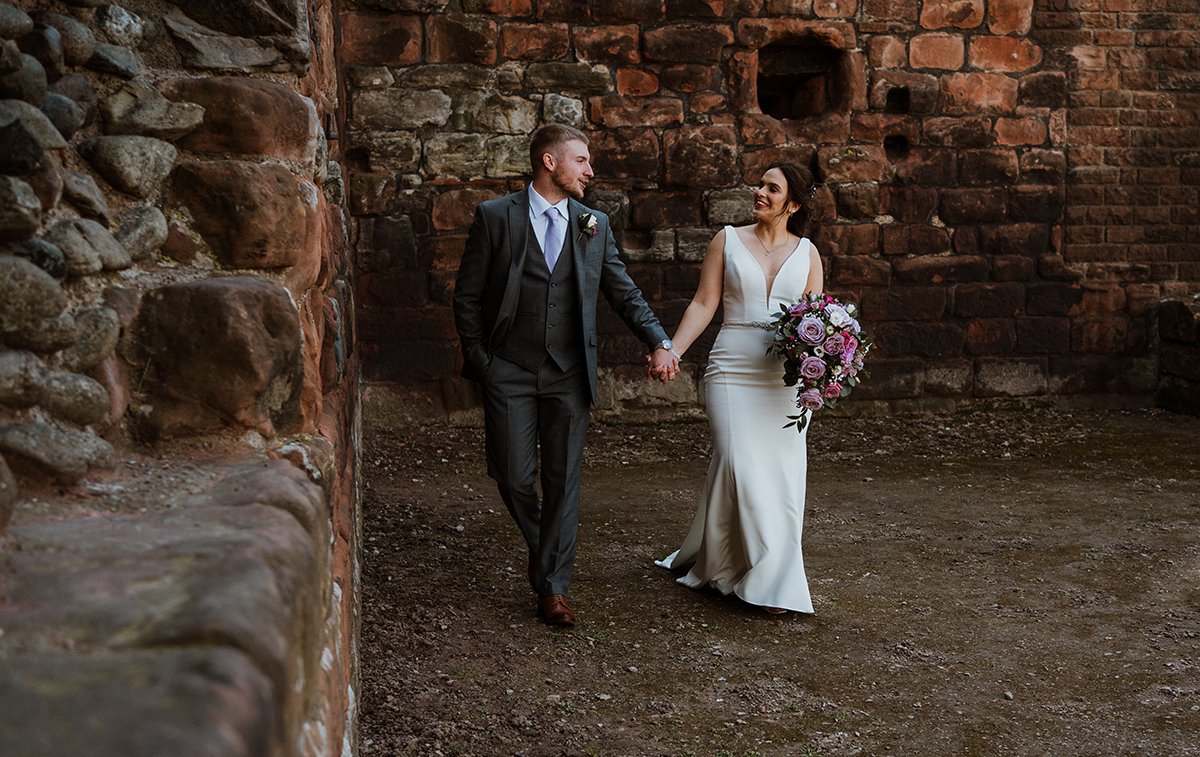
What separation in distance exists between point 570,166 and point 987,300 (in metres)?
5.53

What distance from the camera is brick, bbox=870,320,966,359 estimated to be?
29.7 ft

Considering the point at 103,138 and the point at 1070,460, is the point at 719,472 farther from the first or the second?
the point at 1070,460

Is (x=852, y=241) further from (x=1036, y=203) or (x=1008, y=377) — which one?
(x=1008, y=377)

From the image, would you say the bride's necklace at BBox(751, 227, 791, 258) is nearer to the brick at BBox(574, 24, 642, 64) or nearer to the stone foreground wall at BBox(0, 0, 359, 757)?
the stone foreground wall at BBox(0, 0, 359, 757)

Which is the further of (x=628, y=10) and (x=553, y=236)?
(x=628, y=10)

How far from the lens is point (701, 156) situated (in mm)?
8633

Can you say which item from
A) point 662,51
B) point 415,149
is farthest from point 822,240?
point 415,149

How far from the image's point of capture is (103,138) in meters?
2.09

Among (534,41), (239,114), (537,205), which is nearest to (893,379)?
(534,41)

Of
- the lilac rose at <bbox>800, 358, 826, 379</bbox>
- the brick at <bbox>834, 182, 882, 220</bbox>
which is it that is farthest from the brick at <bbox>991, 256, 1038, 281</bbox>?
the lilac rose at <bbox>800, 358, 826, 379</bbox>

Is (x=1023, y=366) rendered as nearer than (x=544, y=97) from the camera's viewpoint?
No

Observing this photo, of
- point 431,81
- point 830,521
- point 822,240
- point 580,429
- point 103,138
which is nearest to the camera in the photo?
point 103,138

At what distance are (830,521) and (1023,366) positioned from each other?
380 cm

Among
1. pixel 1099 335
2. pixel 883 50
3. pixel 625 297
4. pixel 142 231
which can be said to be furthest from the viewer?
pixel 1099 335
